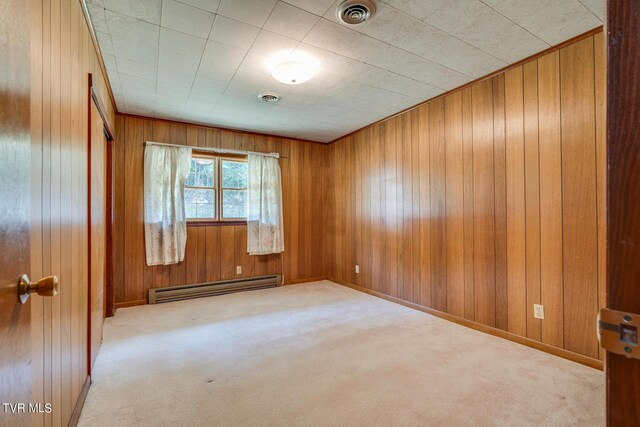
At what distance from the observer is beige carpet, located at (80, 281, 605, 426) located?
1720mm

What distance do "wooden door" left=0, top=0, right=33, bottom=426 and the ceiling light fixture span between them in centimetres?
196

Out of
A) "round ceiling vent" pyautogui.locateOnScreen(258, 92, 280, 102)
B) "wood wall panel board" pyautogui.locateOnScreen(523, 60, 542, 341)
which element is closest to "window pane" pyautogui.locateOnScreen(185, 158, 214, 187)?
"round ceiling vent" pyautogui.locateOnScreen(258, 92, 280, 102)

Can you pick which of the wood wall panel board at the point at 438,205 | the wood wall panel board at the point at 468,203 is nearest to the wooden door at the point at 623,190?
the wood wall panel board at the point at 468,203

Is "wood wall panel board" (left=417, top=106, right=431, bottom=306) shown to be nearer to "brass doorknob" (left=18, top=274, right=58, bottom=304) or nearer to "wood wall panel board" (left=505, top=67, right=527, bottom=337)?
→ "wood wall panel board" (left=505, top=67, right=527, bottom=337)

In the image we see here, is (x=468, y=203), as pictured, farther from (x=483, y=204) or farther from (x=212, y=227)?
(x=212, y=227)

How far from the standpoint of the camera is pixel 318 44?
2346 mm

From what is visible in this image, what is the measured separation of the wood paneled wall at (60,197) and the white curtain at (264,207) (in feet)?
8.95

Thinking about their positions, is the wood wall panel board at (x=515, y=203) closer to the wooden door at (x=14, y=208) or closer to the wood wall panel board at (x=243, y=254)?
the wooden door at (x=14, y=208)

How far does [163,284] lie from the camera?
4062mm

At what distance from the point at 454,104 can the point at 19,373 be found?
3.63 metres

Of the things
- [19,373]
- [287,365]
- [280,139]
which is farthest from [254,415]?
[280,139]

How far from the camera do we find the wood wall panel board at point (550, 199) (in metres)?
2.38

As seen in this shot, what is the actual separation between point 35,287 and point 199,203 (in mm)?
3804

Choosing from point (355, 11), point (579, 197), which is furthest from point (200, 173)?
point (579, 197)
